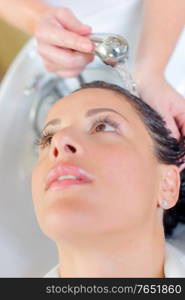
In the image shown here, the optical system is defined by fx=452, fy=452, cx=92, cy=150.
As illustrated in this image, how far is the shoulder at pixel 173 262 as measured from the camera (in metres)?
0.67

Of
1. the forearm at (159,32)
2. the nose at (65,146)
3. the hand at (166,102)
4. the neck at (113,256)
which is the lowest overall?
the neck at (113,256)

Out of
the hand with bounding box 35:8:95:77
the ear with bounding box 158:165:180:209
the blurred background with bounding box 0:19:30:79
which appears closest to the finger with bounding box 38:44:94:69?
the hand with bounding box 35:8:95:77

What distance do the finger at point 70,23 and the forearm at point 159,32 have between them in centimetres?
14

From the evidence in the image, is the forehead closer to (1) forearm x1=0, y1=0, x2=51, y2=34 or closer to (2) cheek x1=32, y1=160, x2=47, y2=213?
(2) cheek x1=32, y1=160, x2=47, y2=213

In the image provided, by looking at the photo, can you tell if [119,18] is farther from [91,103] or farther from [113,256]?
[113,256]

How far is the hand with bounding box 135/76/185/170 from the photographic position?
75 centimetres

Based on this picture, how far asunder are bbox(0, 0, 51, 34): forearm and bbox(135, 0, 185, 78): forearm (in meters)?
0.20

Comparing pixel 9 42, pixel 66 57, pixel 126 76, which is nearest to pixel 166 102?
pixel 126 76

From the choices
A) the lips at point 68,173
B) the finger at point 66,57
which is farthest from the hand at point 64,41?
the lips at point 68,173

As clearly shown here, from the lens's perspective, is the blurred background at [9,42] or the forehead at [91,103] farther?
the blurred background at [9,42]

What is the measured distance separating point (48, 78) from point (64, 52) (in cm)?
27

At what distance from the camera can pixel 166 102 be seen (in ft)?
2.50

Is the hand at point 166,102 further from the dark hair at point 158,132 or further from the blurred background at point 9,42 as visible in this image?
the blurred background at point 9,42

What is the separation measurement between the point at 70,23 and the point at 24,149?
0.33 meters
